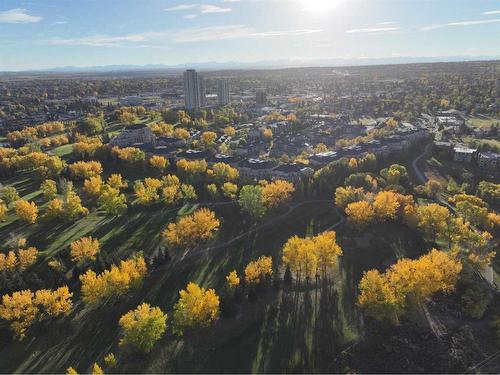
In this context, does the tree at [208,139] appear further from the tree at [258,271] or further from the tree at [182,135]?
the tree at [258,271]

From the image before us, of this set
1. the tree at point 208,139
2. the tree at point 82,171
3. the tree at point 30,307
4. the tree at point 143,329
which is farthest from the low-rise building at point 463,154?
the tree at point 30,307

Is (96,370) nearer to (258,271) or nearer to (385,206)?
(258,271)

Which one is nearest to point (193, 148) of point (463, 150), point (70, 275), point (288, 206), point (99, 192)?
point (99, 192)

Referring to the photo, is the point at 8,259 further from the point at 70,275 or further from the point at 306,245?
the point at 306,245

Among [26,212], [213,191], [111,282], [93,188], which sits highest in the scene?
[93,188]

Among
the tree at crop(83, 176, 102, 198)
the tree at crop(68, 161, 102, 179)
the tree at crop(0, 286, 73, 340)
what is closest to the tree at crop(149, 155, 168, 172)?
the tree at crop(68, 161, 102, 179)

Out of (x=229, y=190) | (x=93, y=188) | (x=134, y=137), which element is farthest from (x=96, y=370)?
(x=134, y=137)
